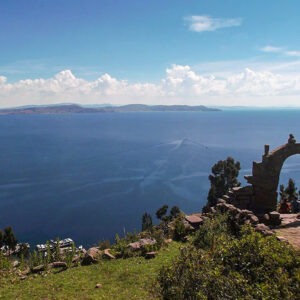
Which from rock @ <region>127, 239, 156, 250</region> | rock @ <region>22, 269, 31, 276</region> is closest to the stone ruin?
rock @ <region>127, 239, 156, 250</region>

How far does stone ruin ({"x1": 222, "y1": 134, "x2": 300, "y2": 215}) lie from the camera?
18219mm

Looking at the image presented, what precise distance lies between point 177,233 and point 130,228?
38577 millimetres

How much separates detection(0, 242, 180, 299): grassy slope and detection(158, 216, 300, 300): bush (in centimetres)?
316

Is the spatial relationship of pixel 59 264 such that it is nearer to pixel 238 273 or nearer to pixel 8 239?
pixel 238 273

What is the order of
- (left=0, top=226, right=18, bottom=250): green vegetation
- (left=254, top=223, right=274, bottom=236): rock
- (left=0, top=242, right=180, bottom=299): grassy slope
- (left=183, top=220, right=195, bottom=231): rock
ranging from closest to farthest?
(left=0, top=242, right=180, bottom=299): grassy slope, (left=254, top=223, right=274, bottom=236): rock, (left=183, top=220, right=195, bottom=231): rock, (left=0, top=226, right=18, bottom=250): green vegetation

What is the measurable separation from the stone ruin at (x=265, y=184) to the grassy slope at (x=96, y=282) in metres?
7.83

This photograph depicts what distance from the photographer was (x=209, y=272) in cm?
651

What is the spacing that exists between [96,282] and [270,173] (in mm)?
12514

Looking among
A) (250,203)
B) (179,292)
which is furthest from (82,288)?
(250,203)

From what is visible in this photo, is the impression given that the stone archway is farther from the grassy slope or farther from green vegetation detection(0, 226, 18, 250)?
green vegetation detection(0, 226, 18, 250)

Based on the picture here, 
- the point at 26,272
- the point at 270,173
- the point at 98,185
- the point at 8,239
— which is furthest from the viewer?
the point at 98,185

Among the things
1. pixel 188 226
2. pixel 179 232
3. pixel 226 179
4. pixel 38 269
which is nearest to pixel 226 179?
pixel 226 179

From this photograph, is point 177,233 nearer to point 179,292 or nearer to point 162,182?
point 179,292

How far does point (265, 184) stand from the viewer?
60.0ft
